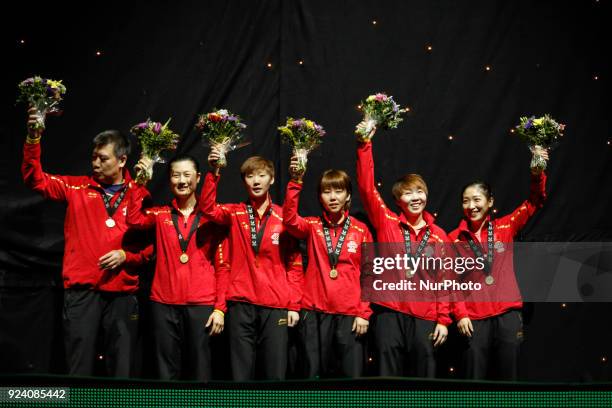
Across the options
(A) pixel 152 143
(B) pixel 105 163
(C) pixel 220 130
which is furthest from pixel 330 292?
(B) pixel 105 163

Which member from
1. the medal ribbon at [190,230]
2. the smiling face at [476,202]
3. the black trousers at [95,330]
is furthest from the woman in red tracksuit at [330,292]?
the black trousers at [95,330]

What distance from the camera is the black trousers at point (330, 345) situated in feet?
14.0

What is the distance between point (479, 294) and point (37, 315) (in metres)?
3.01

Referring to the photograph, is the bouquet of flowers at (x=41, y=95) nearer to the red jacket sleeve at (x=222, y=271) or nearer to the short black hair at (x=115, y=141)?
the short black hair at (x=115, y=141)

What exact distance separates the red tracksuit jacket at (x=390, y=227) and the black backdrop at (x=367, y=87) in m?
0.54

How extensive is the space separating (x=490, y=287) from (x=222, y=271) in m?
1.73

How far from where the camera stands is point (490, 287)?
4.55 metres

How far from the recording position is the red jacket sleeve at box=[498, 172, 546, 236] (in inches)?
180

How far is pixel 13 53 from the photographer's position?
5.03 meters

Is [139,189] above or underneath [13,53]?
underneath

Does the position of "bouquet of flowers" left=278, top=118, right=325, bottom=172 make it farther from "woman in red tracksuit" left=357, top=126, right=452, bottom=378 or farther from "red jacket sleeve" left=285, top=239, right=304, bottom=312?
"red jacket sleeve" left=285, top=239, right=304, bottom=312

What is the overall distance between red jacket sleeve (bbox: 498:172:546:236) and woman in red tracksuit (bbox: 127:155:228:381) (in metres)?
1.96

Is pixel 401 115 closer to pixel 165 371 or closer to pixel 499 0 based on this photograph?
pixel 499 0

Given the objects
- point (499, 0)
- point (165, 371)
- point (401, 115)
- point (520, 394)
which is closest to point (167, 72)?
point (401, 115)
